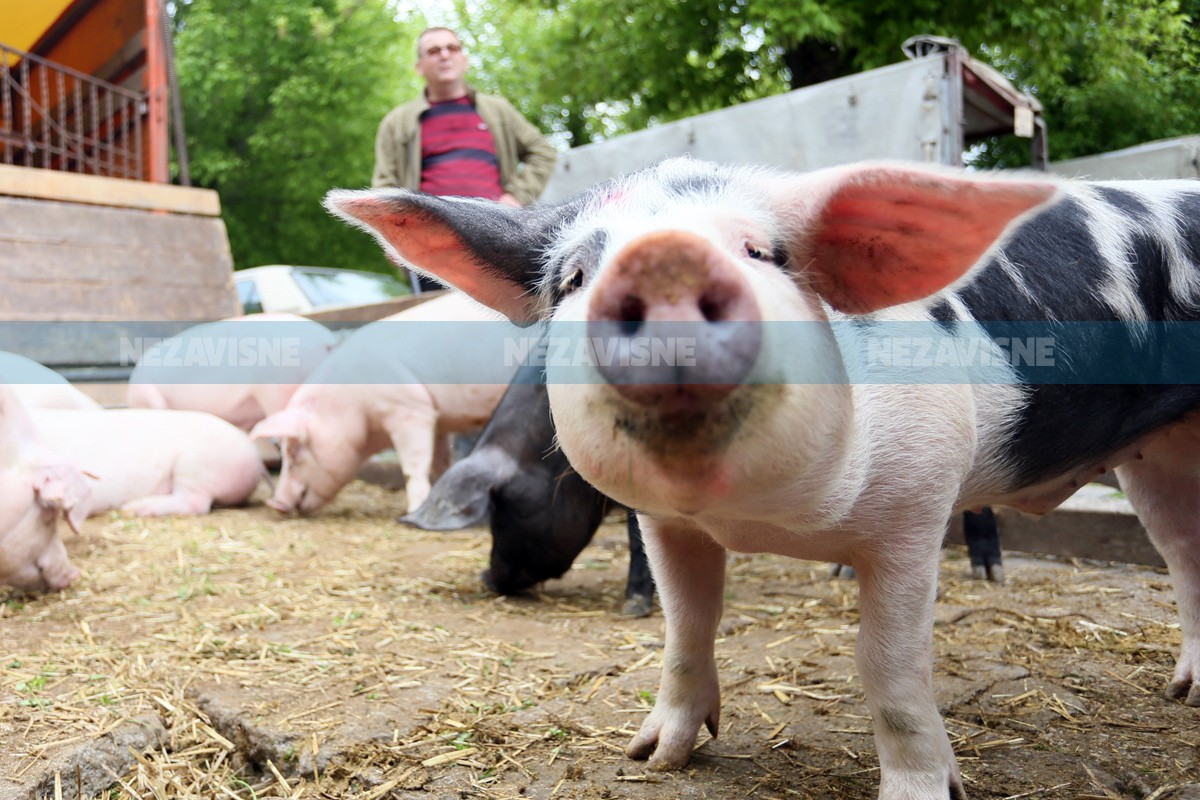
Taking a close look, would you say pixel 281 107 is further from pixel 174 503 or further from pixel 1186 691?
pixel 1186 691

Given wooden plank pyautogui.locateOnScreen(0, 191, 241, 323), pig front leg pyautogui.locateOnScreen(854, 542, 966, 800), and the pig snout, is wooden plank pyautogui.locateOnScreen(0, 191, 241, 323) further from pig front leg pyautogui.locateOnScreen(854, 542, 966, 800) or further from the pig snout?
the pig snout

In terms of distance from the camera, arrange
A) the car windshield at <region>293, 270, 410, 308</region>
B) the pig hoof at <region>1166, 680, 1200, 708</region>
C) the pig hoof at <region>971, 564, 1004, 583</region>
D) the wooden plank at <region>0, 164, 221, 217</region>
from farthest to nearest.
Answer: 1. the car windshield at <region>293, 270, 410, 308</region>
2. the wooden plank at <region>0, 164, 221, 217</region>
3. the pig hoof at <region>971, 564, 1004, 583</region>
4. the pig hoof at <region>1166, 680, 1200, 708</region>

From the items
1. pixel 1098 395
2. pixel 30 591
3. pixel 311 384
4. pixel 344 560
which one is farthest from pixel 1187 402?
pixel 311 384

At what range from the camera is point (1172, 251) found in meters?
2.27

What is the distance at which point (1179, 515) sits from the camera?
2605mm

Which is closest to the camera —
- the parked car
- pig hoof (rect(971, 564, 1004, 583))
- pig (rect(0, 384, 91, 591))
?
pig (rect(0, 384, 91, 591))

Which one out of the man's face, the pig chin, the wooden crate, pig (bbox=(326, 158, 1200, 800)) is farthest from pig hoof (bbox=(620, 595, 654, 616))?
the wooden crate

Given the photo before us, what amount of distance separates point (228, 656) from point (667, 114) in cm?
1226

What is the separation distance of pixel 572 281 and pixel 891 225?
50 cm

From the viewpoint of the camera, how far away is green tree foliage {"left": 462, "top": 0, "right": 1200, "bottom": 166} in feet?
12.3

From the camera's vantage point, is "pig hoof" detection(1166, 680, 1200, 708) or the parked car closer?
"pig hoof" detection(1166, 680, 1200, 708)

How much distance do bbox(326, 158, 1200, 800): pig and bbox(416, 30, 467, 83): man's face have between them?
13.6 feet

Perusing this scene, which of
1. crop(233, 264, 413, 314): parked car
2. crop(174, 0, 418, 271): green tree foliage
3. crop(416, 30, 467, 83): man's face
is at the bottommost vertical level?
crop(233, 264, 413, 314): parked car
